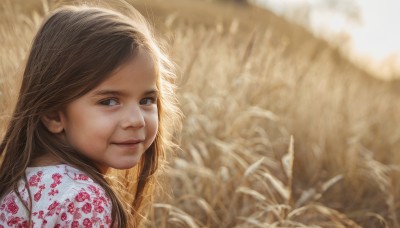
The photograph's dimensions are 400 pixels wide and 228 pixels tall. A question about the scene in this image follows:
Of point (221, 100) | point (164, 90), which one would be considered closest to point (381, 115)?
point (221, 100)

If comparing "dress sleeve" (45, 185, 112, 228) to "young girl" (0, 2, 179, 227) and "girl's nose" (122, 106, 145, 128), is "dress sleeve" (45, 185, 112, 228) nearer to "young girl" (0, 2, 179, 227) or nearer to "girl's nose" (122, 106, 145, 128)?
"young girl" (0, 2, 179, 227)

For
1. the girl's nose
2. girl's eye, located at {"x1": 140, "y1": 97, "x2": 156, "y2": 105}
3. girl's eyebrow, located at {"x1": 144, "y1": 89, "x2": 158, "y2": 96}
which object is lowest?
the girl's nose

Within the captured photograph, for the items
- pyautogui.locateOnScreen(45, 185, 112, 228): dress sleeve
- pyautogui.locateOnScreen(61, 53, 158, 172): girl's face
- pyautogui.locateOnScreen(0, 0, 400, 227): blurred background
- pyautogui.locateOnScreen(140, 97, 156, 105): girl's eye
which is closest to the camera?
pyautogui.locateOnScreen(45, 185, 112, 228): dress sleeve

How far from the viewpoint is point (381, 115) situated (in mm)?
5789

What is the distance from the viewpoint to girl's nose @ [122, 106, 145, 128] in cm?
178

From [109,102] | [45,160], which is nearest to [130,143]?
[109,102]

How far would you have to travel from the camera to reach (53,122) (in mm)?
1837

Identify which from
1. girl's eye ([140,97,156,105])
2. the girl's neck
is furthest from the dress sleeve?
girl's eye ([140,97,156,105])

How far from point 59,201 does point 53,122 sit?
28 centimetres

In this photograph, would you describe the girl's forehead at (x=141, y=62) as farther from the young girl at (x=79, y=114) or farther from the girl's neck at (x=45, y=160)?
the girl's neck at (x=45, y=160)

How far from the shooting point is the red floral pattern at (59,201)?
5.38 feet

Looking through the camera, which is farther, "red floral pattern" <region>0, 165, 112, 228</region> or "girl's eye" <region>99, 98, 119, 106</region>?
"girl's eye" <region>99, 98, 119, 106</region>

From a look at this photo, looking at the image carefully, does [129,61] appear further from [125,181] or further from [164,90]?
[125,181]

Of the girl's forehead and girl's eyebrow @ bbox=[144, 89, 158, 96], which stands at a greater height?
the girl's forehead
